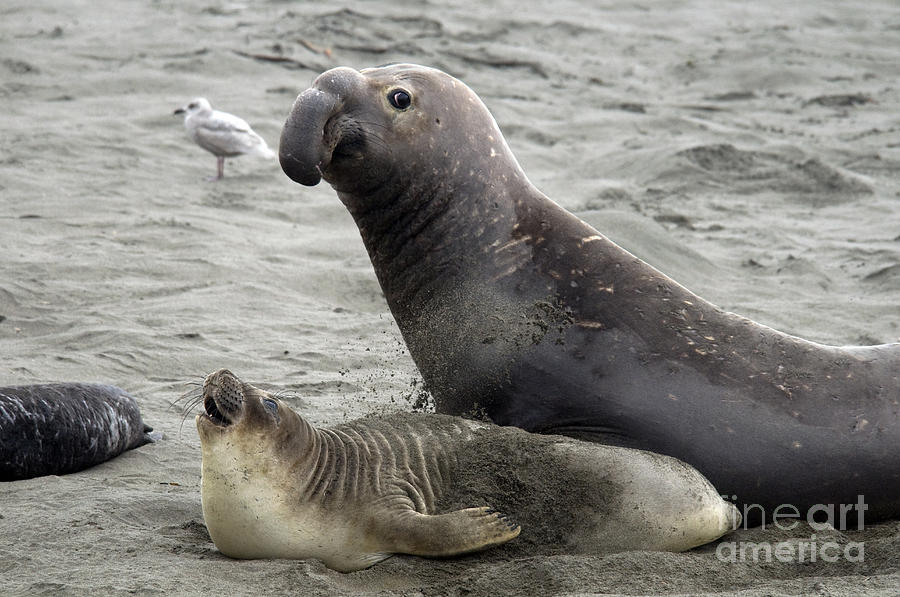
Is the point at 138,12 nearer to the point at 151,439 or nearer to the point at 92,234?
the point at 92,234

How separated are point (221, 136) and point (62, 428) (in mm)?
4571

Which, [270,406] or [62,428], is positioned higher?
[270,406]

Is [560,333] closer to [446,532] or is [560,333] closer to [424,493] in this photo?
[424,493]

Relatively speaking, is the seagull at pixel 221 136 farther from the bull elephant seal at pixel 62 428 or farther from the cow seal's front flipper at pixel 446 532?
the cow seal's front flipper at pixel 446 532

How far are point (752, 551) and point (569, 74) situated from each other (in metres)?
9.86

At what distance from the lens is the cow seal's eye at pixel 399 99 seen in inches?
183

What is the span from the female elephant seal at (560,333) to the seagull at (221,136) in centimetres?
445

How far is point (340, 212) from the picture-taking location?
894 cm

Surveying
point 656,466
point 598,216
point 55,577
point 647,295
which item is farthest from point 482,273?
point 598,216

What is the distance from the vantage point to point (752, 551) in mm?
4086

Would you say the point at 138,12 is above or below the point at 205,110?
above

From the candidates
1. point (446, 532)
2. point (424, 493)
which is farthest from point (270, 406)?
point (446, 532)

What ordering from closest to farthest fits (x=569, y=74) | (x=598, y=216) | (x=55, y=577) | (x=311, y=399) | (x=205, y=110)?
(x=55, y=577), (x=311, y=399), (x=598, y=216), (x=205, y=110), (x=569, y=74)

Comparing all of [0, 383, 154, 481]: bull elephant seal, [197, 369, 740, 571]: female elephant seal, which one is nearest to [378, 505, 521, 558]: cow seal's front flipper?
[197, 369, 740, 571]: female elephant seal
